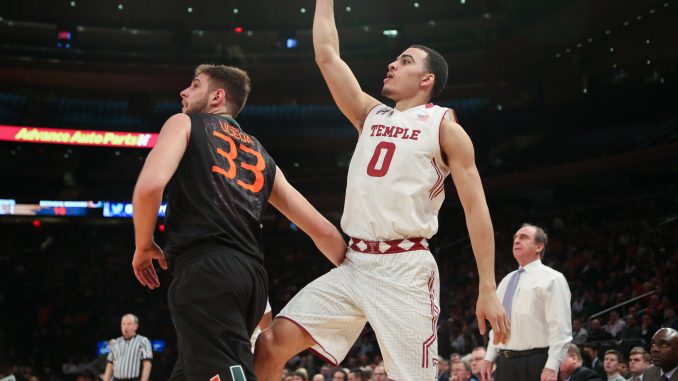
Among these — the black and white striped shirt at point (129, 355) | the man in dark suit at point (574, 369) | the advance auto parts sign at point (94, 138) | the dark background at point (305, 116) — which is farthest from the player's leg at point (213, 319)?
the advance auto parts sign at point (94, 138)

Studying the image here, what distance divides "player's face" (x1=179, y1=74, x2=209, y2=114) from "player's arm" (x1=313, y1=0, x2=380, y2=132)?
29.3 inches

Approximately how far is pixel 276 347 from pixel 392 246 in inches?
29.3

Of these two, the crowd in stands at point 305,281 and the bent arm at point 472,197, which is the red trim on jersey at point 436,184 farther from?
the crowd in stands at point 305,281

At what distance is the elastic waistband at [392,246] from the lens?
3820 mm

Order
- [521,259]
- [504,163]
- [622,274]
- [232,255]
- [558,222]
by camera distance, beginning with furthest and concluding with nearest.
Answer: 1. [504,163]
2. [558,222]
3. [622,274]
4. [521,259]
5. [232,255]

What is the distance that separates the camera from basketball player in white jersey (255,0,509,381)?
12.0 ft

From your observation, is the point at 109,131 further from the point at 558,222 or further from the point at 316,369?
the point at 558,222

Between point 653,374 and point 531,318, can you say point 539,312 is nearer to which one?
point 531,318

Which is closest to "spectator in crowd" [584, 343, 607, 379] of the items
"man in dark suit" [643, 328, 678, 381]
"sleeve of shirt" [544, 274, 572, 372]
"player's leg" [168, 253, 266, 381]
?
"man in dark suit" [643, 328, 678, 381]

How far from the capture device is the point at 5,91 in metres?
25.4

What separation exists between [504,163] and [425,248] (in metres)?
20.9

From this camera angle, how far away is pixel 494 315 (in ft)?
12.1

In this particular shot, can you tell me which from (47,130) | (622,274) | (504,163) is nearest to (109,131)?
(47,130)

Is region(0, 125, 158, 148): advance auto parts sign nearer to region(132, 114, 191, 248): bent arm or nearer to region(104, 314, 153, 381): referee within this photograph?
region(104, 314, 153, 381): referee
